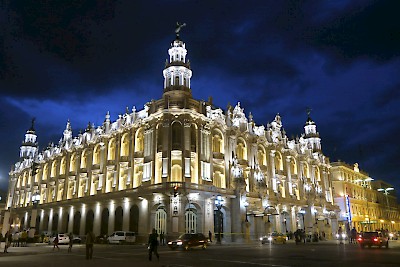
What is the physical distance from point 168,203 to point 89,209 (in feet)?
68.6

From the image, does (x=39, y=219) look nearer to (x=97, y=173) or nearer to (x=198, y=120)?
(x=97, y=173)

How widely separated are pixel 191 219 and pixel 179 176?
600 centimetres

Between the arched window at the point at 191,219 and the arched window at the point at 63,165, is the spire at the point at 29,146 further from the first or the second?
the arched window at the point at 191,219

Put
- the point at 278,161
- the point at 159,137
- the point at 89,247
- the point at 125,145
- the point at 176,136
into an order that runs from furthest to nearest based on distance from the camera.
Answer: the point at 278,161 → the point at 125,145 → the point at 159,137 → the point at 176,136 → the point at 89,247

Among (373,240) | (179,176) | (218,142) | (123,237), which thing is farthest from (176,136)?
(373,240)

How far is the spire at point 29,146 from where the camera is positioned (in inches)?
3523

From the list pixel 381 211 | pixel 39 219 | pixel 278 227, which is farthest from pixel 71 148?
pixel 381 211

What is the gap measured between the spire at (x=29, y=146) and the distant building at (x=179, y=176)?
1669 cm

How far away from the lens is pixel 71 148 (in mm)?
69875

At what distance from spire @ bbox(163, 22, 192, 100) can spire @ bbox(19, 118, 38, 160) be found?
5151 centimetres

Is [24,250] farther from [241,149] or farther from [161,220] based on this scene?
[241,149]

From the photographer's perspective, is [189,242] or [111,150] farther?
[111,150]

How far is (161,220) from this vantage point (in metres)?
47.7

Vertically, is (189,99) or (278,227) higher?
(189,99)
